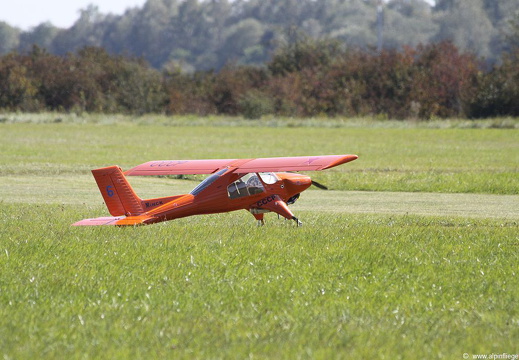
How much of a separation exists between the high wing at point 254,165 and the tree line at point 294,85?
50.3 m

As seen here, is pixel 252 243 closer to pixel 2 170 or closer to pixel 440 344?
pixel 440 344

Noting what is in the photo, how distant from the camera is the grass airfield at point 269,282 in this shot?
7730 mm

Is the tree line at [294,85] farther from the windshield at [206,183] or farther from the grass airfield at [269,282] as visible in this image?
the windshield at [206,183]

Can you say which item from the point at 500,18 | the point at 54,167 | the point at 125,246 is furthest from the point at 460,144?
the point at 500,18

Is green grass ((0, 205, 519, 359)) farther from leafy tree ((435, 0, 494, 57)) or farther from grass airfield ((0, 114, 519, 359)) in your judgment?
leafy tree ((435, 0, 494, 57))

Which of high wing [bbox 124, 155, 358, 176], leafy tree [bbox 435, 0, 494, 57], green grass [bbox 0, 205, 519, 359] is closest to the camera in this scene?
green grass [bbox 0, 205, 519, 359]

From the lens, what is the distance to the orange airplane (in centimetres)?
1421

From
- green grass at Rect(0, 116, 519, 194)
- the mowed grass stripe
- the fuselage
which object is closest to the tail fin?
the fuselage

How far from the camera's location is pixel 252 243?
489 inches

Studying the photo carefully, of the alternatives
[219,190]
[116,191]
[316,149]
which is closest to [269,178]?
[219,190]

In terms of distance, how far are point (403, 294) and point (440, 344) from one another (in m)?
1.80

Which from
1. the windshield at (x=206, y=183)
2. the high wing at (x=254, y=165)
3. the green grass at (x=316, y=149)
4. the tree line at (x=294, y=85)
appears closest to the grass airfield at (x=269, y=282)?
the windshield at (x=206, y=183)

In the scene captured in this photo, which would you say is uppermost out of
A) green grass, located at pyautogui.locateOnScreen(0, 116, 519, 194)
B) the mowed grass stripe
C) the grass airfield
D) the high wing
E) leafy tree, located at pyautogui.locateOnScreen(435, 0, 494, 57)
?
leafy tree, located at pyautogui.locateOnScreen(435, 0, 494, 57)

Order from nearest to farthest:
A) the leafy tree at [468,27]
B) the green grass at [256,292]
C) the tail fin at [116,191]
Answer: the green grass at [256,292] → the tail fin at [116,191] → the leafy tree at [468,27]
